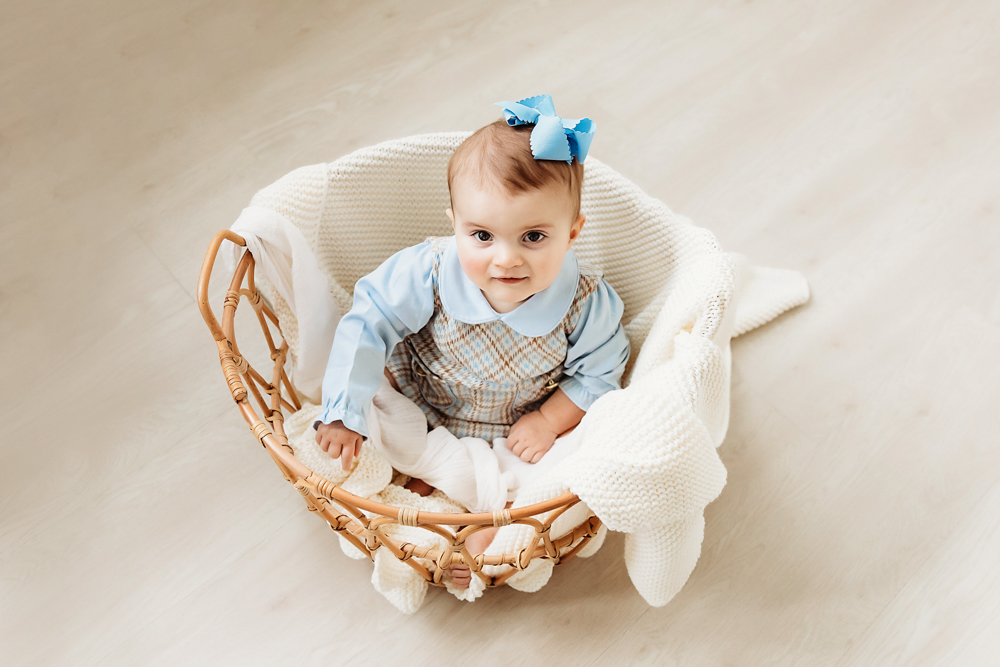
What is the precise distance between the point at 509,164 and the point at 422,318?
0.89 ft

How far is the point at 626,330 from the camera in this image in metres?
1.08

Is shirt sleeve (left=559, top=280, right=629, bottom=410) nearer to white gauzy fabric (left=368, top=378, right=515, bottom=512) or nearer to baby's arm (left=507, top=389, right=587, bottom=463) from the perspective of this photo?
baby's arm (left=507, top=389, right=587, bottom=463)

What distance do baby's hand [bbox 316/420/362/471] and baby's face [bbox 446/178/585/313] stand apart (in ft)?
0.76

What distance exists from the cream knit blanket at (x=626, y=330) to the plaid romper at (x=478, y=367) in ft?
0.32

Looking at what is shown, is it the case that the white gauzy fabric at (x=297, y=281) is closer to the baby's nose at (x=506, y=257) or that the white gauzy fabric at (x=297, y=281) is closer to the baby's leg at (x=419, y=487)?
the baby's leg at (x=419, y=487)

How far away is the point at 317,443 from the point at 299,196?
0.99ft

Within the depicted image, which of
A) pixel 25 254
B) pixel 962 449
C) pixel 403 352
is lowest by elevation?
pixel 962 449

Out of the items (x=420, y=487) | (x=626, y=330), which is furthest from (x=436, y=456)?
(x=626, y=330)

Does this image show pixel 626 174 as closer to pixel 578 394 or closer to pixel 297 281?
pixel 578 394

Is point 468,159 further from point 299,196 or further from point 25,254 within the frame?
point 25,254

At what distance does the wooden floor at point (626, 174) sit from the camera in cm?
106

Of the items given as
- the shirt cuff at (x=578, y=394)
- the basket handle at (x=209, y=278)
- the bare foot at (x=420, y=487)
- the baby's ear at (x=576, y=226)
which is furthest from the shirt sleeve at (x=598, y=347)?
the basket handle at (x=209, y=278)

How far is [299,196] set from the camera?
98cm

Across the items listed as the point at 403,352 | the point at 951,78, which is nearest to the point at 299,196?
the point at 403,352
